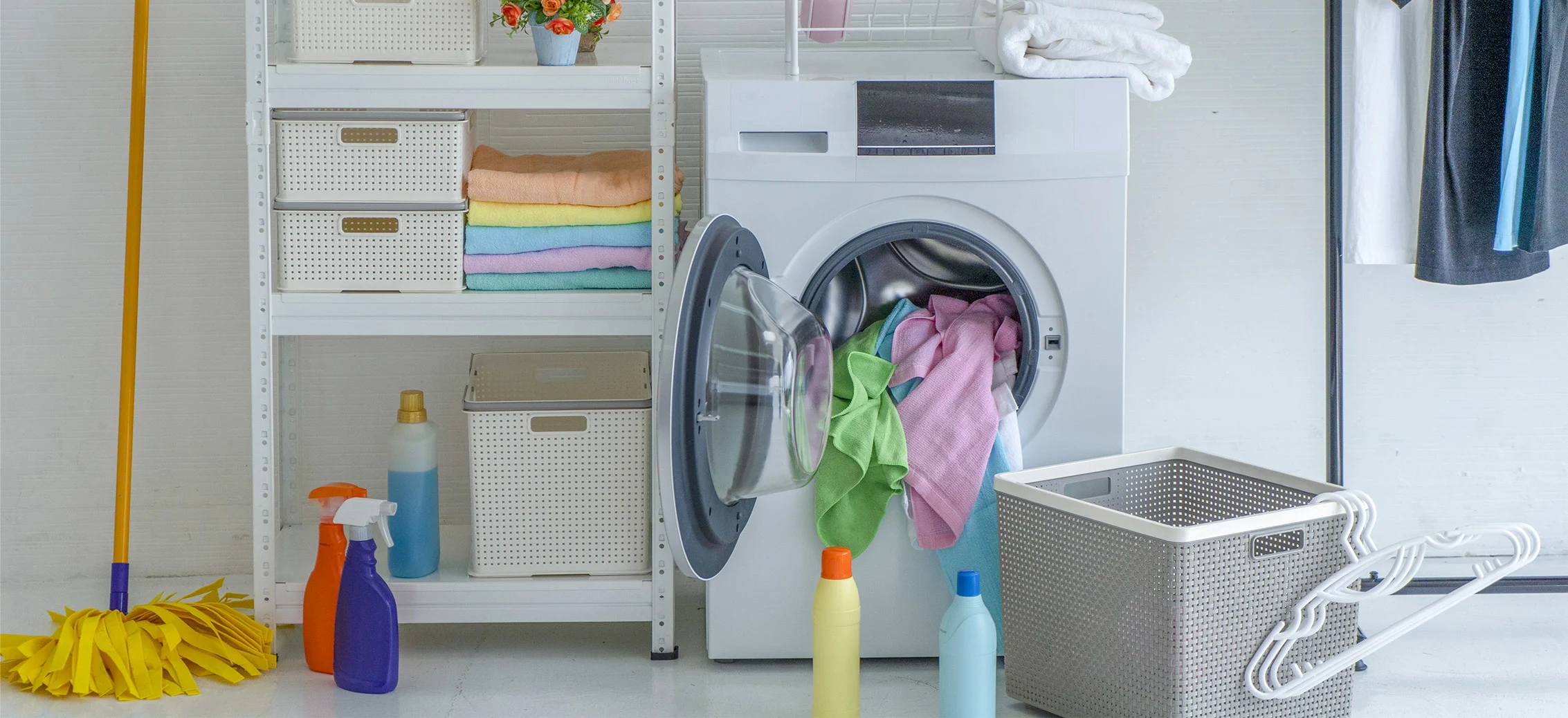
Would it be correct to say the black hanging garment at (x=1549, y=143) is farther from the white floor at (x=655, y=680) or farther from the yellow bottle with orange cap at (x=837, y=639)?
the yellow bottle with orange cap at (x=837, y=639)

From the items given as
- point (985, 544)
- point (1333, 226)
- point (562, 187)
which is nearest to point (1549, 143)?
point (1333, 226)

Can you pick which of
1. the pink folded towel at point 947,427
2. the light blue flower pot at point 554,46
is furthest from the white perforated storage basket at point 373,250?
the pink folded towel at point 947,427

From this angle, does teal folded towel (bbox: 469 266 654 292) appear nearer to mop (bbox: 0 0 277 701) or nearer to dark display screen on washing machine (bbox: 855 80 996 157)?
dark display screen on washing machine (bbox: 855 80 996 157)

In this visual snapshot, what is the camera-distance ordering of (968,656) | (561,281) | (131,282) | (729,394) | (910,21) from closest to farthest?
(729,394), (968,656), (561,281), (131,282), (910,21)

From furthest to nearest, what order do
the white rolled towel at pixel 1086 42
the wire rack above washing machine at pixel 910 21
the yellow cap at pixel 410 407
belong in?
1. the wire rack above washing machine at pixel 910 21
2. the yellow cap at pixel 410 407
3. the white rolled towel at pixel 1086 42

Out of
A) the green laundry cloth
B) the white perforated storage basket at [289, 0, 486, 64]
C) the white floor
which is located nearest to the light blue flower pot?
the white perforated storage basket at [289, 0, 486, 64]

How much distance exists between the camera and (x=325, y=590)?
2.14 meters

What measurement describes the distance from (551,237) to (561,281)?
8cm

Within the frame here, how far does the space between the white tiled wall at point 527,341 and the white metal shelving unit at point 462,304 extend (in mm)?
495

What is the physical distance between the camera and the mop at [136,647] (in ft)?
6.69

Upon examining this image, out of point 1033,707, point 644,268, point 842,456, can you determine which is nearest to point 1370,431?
point 1033,707

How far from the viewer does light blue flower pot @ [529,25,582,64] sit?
6.81 feet

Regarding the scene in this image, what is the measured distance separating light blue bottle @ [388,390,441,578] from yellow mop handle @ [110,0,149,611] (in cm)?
53

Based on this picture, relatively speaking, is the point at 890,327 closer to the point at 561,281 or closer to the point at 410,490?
the point at 561,281
